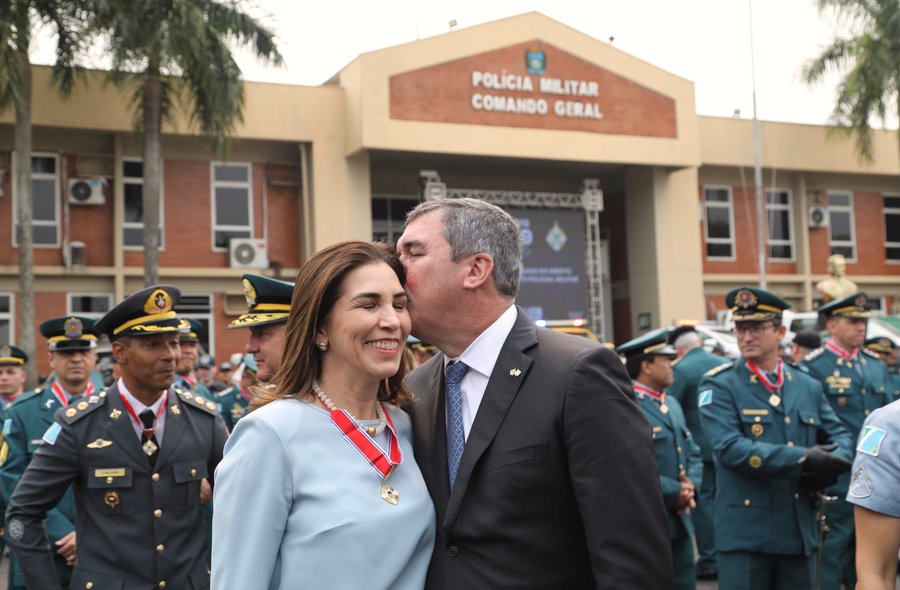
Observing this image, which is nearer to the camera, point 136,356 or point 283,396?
point 283,396

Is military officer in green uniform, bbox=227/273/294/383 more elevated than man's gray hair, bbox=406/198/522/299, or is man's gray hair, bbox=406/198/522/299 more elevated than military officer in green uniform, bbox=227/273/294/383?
man's gray hair, bbox=406/198/522/299

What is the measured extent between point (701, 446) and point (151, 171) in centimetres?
1288

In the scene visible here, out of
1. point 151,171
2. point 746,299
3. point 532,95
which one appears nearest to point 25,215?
point 151,171

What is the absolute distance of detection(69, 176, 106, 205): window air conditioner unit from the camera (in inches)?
874

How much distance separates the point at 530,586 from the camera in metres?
2.74

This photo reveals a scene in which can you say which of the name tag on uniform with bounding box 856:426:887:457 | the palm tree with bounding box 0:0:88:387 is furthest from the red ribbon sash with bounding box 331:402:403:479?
the palm tree with bounding box 0:0:88:387

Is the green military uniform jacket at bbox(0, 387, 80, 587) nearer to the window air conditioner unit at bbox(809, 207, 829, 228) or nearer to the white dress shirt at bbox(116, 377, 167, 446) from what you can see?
the white dress shirt at bbox(116, 377, 167, 446)

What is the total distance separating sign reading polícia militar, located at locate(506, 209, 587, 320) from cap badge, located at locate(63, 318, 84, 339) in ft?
57.8

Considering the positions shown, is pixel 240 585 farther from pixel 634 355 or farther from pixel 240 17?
pixel 240 17

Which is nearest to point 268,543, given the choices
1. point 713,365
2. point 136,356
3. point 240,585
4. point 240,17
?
point 240,585

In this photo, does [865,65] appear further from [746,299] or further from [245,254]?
[746,299]

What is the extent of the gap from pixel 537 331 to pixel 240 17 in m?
17.3

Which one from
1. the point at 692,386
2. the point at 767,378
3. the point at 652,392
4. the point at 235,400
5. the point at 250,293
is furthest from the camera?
the point at 235,400

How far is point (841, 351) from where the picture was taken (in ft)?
26.3
